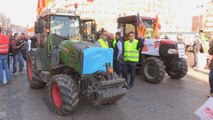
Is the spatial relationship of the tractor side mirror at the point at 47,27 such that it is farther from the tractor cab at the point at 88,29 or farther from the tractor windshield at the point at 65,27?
the tractor cab at the point at 88,29

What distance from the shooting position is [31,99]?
20.0 ft

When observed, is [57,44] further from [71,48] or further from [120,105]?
[120,105]

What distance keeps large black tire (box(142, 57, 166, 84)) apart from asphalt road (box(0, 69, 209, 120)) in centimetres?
24

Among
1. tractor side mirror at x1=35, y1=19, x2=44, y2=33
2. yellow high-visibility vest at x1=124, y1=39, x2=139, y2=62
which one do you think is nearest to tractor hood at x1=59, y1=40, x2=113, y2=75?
tractor side mirror at x1=35, y1=19, x2=44, y2=33

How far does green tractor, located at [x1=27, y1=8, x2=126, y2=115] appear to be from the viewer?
471 cm

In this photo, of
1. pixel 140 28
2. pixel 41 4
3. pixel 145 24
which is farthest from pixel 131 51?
pixel 41 4

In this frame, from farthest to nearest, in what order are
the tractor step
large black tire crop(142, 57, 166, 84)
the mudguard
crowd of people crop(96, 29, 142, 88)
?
1. large black tire crop(142, 57, 166, 84)
2. crowd of people crop(96, 29, 142, 88)
3. the mudguard
4. the tractor step

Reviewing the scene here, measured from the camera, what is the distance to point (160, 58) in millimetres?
8375

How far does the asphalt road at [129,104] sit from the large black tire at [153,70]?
0.80ft

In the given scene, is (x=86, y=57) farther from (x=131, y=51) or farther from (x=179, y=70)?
(x=179, y=70)

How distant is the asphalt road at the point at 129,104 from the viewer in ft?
16.4

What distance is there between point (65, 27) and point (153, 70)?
3.35 meters

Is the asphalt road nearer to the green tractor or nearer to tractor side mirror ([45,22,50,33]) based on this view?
the green tractor

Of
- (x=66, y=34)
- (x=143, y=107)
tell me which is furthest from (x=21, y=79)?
(x=143, y=107)
